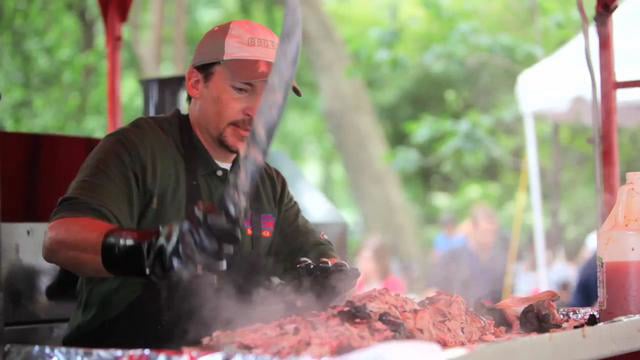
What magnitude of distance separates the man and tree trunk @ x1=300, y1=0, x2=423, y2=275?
7.85 m

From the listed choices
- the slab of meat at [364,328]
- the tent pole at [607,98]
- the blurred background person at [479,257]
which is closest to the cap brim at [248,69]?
the slab of meat at [364,328]

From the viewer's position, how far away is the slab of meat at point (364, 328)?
1591 millimetres

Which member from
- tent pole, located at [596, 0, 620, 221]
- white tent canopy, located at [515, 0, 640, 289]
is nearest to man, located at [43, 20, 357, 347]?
tent pole, located at [596, 0, 620, 221]

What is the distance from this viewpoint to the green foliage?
10.5 m

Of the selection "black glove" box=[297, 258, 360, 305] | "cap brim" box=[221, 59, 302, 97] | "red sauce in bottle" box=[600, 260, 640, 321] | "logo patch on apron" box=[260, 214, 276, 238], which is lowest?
"red sauce in bottle" box=[600, 260, 640, 321]

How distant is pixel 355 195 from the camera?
10.3 metres

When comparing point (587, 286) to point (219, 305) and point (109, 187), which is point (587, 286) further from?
point (109, 187)

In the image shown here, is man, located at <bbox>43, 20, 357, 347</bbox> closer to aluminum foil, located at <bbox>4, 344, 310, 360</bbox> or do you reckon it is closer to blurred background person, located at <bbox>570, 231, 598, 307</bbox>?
aluminum foil, located at <bbox>4, 344, 310, 360</bbox>

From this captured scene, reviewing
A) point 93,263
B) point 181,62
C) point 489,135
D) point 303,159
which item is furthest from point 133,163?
point 303,159

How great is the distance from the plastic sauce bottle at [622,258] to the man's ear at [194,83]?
1062 millimetres

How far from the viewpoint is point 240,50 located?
2174 mm

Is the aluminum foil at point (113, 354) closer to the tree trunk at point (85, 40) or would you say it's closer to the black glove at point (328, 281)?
the black glove at point (328, 281)

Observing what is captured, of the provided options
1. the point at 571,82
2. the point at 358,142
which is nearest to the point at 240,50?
the point at 571,82

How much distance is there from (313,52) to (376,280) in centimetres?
500
